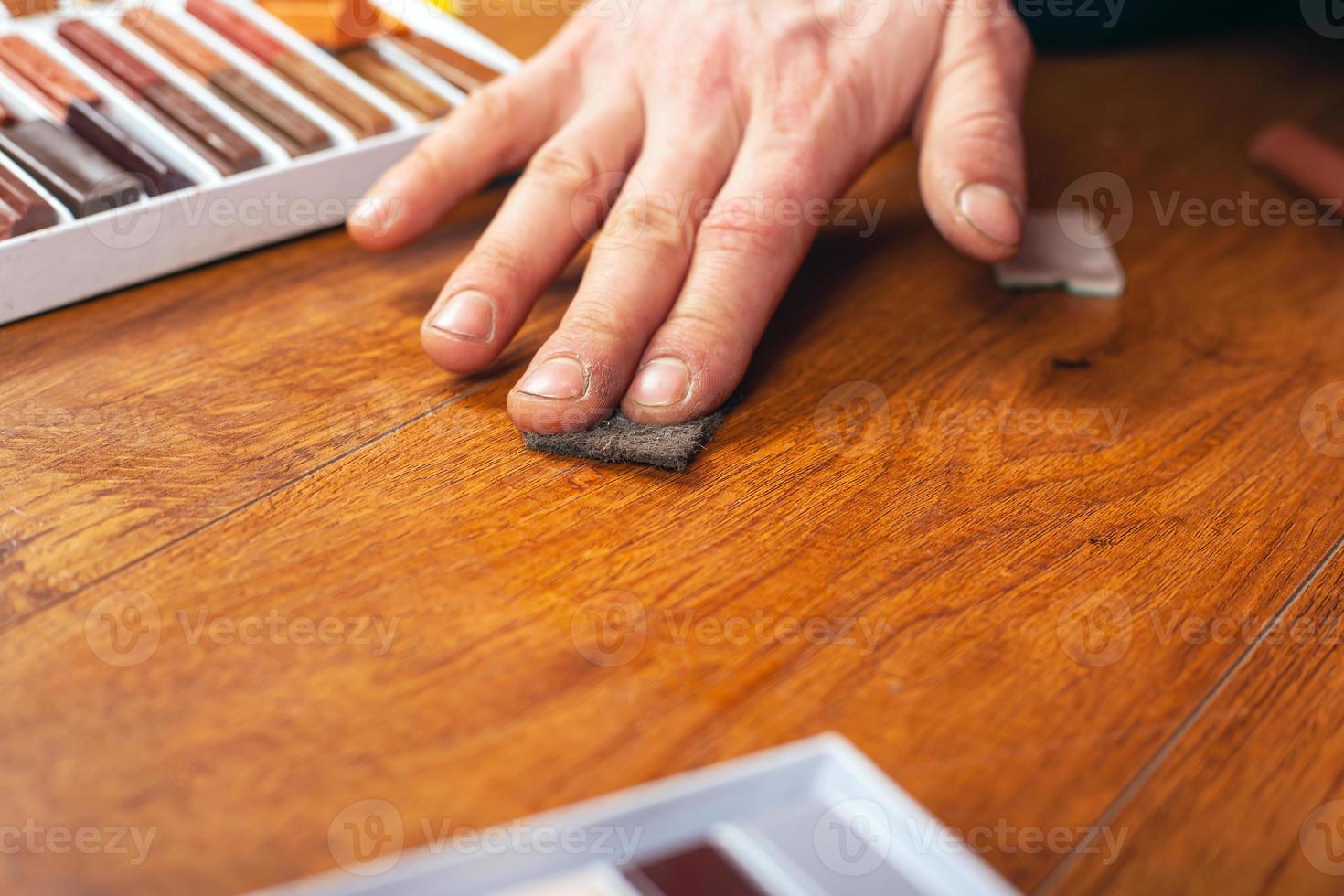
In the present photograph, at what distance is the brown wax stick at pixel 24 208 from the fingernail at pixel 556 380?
0.31 metres

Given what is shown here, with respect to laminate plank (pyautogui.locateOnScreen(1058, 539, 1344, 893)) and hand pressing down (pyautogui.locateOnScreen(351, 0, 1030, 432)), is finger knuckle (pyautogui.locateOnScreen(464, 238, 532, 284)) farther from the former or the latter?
laminate plank (pyautogui.locateOnScreen(1058, 539, 1344, 893))

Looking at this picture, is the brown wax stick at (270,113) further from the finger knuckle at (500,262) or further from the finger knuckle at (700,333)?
the finger knuckle at (700,333)

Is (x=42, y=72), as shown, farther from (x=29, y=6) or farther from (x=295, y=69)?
(x=29, y=6)

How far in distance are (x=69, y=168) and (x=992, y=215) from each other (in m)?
0.55

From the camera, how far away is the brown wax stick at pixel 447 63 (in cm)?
88

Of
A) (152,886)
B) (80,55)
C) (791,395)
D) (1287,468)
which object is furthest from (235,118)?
(1287,468)

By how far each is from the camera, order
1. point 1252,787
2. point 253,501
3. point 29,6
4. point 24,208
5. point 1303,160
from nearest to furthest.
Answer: point 1252,787 → point 253,501 → point 24,208 → point 1303,160 → point 29,6

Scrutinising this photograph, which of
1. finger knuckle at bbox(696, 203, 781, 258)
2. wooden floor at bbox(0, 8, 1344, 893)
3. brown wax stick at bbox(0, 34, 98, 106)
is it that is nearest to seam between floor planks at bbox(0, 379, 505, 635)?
wooden floor at bbox(0, 8, 1344, 893)

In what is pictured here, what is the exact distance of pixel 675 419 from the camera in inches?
23.3

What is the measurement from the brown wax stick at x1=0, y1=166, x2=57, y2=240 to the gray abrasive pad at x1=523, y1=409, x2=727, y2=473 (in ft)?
1.05

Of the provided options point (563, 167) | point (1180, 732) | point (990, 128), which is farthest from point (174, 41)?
point (1180, 732)

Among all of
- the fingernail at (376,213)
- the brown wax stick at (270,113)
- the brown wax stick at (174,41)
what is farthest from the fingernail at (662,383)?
the brown wax stick at (174,41)

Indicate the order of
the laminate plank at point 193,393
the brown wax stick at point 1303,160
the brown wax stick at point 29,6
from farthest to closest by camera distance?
the brown wax stick at point 29,6 < the brown wax stick at point 1303,160 < the laminate plank at point 193,393

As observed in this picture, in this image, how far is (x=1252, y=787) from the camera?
1.43ft
